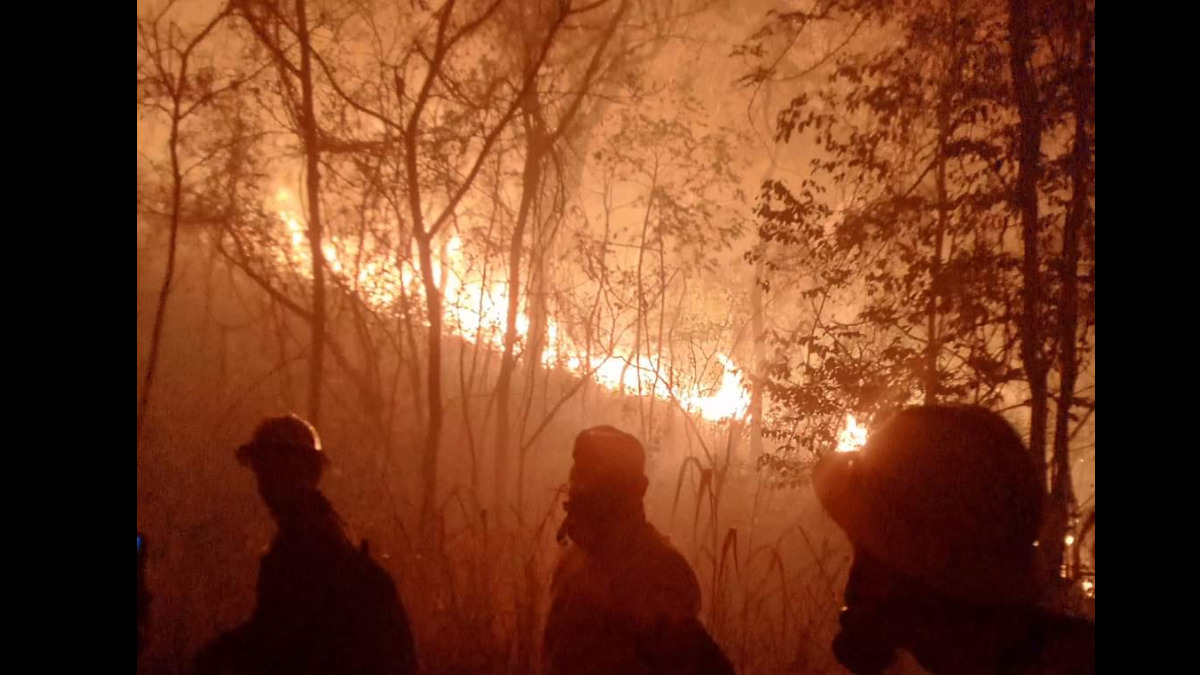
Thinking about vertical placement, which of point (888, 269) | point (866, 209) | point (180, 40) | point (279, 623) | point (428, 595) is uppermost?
point (180, 40)

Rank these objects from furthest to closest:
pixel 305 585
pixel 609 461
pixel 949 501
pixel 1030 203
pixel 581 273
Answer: pixel 581 273 → pixel 1030 203 → pixel 305 585 → pixel 609 461 → pixel 949 501

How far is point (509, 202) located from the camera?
233 cm

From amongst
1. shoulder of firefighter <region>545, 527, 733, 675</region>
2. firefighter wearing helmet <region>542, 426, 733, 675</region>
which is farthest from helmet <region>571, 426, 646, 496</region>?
shoulder of firefighter <region>545, 527, 733, 675</region>

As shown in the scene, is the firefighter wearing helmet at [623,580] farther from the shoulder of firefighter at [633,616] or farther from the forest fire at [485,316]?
the forest fire at [485,316]

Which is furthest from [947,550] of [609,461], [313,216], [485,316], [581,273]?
[313,216]

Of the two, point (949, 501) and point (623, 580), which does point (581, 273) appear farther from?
point (949, 501)

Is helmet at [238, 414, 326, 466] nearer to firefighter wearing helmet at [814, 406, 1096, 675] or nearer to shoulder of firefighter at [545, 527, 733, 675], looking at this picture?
shoulder of firefighter at [545, 527, 733, 675]

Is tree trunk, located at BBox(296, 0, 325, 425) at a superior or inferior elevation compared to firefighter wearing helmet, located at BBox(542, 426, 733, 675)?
superior

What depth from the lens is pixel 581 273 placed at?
233 cm

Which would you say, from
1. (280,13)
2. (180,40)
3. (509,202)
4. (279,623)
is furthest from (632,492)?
(180,40)

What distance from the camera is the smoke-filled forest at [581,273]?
6.27 feet

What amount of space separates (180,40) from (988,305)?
286 cm

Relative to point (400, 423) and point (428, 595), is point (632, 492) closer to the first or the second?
point (428, 595)

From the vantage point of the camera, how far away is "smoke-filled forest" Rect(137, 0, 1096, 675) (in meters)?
1.91
